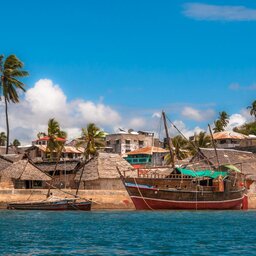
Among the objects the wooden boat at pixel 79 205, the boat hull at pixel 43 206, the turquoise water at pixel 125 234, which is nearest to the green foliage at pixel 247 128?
the wooden boat at pixel 79 205

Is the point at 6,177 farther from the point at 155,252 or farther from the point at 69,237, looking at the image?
the point at 155,252

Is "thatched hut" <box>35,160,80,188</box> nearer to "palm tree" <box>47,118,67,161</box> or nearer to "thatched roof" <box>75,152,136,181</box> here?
"thatched roof" <box>75,152,136,181</box>

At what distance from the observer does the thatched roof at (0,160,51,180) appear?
74.0m

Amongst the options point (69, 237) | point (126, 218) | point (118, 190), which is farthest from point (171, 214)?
point (69, 237)

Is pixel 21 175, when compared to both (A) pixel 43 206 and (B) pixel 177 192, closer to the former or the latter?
(A) pixel 43 206

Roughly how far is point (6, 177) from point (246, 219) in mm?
32676

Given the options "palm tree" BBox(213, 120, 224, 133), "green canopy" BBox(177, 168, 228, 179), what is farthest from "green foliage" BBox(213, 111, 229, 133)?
"green canopy" BBox(177, 168, 228, 179)

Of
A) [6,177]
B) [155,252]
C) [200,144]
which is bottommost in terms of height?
[155,252]

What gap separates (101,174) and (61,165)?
867 cm

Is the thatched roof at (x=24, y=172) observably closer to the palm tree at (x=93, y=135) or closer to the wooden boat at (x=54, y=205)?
the wooden boat at (x=54, y=205)

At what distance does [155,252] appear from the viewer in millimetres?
31672

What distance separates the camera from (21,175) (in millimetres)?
73875

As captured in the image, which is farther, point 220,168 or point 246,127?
point 246,127

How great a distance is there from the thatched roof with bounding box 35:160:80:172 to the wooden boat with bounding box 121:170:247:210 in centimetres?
1582
